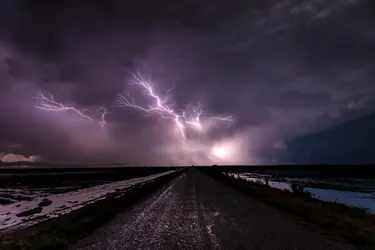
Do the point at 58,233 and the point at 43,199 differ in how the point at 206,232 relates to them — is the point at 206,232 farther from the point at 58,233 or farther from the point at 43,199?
the point at 43,199

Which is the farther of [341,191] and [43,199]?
[341,191]

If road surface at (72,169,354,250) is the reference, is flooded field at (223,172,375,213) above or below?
above

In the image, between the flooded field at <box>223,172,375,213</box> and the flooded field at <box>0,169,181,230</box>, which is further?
the flooded field at <box>223,172,375,213</box>

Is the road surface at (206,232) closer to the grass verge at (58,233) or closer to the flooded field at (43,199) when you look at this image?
the grass verge at (58,233)

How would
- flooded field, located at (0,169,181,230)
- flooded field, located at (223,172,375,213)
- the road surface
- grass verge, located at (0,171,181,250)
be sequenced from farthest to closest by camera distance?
1. flooded field, located at (223,172,375,213)
2. flooded field, located at (0,169,181,230)
3. grass verge, located at (0,171,181,250)
4. the road surface

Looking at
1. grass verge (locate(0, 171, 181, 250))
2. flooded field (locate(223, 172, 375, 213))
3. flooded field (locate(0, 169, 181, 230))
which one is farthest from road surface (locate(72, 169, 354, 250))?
flooded field (locate(223, 172, 375, 213))

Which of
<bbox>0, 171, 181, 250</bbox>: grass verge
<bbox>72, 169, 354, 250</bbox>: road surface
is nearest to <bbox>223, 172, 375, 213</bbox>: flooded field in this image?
<bbox>72, 169, 354, 250</bbox>: road surface

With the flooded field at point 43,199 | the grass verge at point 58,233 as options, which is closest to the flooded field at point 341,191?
the grass verge at point 58,233

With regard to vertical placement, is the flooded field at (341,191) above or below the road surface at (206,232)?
above

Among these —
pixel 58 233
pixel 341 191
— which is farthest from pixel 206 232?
pixel 341 191

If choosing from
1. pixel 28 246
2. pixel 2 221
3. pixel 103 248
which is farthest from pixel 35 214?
pixel 103 248

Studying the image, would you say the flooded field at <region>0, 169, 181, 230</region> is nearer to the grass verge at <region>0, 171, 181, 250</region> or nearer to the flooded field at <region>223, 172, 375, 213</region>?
the grass verge at <region>0, 171, 181, 250</region>

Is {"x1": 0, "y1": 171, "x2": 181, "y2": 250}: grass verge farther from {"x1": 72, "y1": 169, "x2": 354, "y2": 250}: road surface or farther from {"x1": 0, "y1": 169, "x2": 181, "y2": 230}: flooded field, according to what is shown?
{"x1": 0, "y1": 169, "x2": 181, "y2": 230}: flooded field

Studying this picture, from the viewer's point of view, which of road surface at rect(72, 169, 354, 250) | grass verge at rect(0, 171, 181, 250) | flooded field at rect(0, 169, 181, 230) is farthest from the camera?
flooded field at rect(0, 169, 181, 230)
